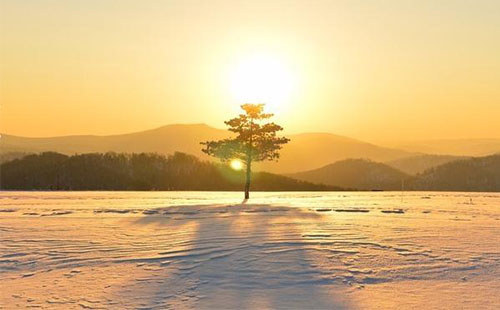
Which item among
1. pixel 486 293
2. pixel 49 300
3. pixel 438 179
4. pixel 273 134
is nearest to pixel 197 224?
pixel 49 300

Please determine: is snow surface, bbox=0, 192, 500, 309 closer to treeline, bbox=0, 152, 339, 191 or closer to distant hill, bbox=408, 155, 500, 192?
treeline, bbox=0, 152, 339, 191

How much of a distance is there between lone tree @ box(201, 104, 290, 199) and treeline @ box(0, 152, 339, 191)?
5498cm

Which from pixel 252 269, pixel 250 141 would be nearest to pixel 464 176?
pixel 250 141

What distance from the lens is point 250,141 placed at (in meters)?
50.8

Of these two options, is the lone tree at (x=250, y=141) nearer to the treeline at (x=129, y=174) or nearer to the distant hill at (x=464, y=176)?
the treeline at (x=129, y=174)

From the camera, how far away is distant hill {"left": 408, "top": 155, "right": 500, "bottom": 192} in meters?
151

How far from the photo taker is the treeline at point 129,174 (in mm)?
110750

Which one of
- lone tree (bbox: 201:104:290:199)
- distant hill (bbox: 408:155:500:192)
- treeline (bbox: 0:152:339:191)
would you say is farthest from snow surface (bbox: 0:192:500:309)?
distant hill (bbox: 408:155:500:192)

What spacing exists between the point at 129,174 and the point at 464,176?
10477cm

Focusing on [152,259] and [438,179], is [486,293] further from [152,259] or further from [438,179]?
[438,179]

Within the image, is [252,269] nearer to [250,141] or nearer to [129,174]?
[250,141]

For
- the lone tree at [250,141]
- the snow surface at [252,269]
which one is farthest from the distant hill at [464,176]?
the snow surface at [252,269]

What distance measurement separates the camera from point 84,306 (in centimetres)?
873

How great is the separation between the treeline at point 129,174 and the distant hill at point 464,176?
56.0 meters
